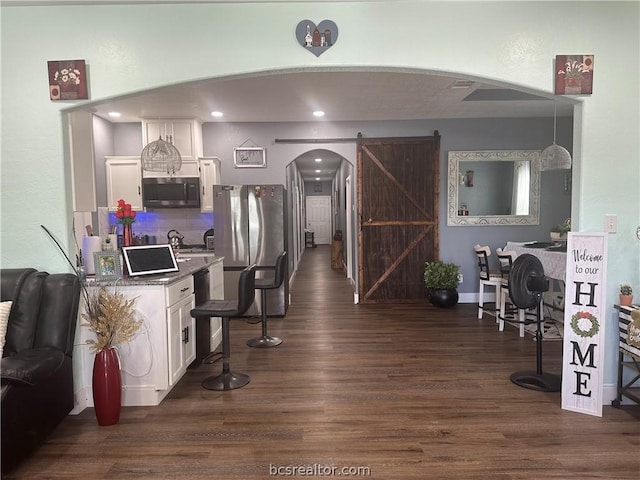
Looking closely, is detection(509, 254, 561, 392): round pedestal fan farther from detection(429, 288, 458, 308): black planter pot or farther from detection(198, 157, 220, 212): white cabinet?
detection(198, 157, 220, 212): white cabinet

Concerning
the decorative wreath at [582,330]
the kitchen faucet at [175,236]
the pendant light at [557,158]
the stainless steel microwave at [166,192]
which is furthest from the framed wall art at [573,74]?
the kitchen faucet at [175,236]

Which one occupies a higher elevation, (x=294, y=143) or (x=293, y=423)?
(x=294, y=143)

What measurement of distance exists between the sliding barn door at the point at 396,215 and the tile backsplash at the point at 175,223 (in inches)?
→ 91.7

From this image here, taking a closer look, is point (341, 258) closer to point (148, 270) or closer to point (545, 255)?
A: point (545, 255)

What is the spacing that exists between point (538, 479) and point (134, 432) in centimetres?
234

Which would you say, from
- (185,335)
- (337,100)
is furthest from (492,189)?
(185,335)

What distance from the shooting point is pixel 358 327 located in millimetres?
4801

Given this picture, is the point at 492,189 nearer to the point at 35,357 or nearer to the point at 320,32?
the point at 320,32

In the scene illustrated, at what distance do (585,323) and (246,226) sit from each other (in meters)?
3.79

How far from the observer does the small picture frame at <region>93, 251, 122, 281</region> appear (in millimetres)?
2840

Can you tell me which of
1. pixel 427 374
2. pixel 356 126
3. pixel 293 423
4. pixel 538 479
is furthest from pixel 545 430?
pixel 356 126

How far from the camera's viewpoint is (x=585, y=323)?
269 centimetres

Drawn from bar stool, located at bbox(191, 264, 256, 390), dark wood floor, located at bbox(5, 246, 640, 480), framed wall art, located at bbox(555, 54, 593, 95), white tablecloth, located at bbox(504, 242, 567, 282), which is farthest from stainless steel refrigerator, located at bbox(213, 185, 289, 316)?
framed wall art, located at bbox(555, 54, 593, 95)

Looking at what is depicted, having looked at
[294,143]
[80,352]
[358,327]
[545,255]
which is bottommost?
[358,327]
